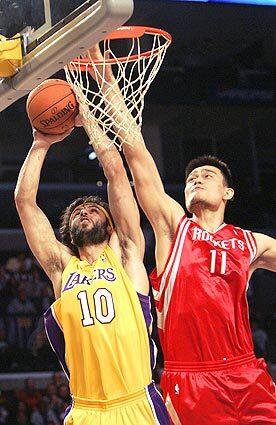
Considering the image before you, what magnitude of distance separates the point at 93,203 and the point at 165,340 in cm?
87

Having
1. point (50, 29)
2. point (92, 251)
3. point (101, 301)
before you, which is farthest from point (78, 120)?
point (101, 301)

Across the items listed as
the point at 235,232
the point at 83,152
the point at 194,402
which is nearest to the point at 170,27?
the point at 83,152

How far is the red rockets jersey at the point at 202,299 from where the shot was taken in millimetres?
4895

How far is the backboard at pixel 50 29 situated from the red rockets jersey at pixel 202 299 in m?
1.34

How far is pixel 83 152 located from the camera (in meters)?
13.1

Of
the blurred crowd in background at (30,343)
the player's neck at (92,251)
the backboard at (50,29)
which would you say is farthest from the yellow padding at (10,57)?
the blurred crowd in background at (30,343)

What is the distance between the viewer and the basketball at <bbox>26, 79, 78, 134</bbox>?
4715mm

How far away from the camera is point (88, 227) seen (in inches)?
184

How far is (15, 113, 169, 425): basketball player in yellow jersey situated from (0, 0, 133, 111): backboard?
666 millimetres

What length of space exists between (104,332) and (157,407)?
1.49 ft

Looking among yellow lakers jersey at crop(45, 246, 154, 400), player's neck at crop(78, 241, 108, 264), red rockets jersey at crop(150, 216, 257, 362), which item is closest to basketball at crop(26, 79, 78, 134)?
player's neck at crop(78, 241, 108, 264)

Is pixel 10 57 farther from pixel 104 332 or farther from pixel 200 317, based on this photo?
pixel 200 317

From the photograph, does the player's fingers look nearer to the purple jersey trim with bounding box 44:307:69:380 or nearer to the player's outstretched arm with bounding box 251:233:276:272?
the purple jersey trim with bounding box 44:307:69:380

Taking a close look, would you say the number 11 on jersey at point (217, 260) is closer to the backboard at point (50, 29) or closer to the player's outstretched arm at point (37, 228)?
the player's outstretched arm at point (37, 228)
